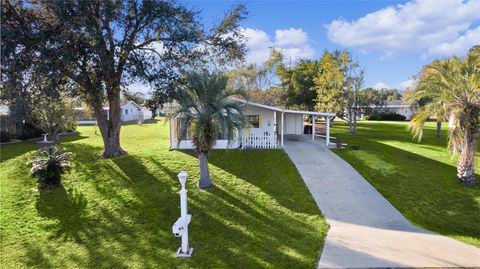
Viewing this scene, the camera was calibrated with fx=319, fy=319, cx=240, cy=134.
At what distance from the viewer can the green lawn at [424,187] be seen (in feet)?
33.4

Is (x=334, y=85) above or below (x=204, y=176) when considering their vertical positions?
above

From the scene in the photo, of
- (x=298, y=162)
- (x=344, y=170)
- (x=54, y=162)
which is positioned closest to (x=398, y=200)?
(x=344, y=170)

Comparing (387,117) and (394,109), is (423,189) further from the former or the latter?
(394,109)

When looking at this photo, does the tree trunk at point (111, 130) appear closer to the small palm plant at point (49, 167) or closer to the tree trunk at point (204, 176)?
the small palm plant at point (49, 167)

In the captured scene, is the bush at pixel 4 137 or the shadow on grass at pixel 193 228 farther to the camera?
the bush at pixel 4 137

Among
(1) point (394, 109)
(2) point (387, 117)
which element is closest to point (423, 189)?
(2) point (387, 117)

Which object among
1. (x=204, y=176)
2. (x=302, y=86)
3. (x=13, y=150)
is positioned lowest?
(x=204, y=176)

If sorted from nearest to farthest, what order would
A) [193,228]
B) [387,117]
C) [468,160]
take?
[193,228], [468,160], [387,117]

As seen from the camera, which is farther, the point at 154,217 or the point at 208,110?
the point at 208,110

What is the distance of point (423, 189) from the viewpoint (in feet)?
41.6

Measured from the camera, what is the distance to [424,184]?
13164 mm

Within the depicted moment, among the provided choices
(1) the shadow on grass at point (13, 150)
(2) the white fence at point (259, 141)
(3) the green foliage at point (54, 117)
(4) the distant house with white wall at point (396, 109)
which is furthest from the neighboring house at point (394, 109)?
(1) the shadow on grass at point (13, 150)

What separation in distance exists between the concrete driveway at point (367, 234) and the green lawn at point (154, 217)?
51 cm

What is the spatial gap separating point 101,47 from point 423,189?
1413 centimetres
